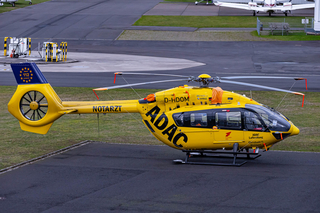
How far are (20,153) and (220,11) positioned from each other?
6625cm

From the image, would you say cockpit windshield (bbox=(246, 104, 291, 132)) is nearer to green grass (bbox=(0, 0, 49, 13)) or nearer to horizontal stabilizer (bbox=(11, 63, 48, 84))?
horizontal stabilizer (bbox=(11, 63, 48, 84))

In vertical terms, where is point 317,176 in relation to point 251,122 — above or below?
below

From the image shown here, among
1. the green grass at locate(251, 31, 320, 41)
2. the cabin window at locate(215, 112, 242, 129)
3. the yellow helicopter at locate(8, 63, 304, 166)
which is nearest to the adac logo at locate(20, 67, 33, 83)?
the yellow helicopter at locate(8, 63, 304, 166)

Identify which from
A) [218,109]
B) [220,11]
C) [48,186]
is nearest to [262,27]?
[220,11]

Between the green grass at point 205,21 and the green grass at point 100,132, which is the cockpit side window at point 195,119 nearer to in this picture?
the green grass at point 100,132

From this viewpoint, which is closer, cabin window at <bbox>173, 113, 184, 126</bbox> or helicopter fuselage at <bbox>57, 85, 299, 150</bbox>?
helicopter fuselage at <bbox>57, 85, 299, 150</bbox>

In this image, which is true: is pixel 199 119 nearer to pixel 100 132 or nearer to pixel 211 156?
pixel 211 156

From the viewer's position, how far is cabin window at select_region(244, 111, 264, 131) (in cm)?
1603

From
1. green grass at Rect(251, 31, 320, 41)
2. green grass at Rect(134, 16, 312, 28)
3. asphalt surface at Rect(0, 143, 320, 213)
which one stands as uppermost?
green grass at Rect(134, 16, 312, 28)

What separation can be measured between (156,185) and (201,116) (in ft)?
11.6

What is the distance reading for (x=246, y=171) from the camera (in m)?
15.8

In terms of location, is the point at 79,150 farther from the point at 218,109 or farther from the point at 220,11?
the point at 220,11

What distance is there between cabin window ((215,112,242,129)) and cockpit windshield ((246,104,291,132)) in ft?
1.98

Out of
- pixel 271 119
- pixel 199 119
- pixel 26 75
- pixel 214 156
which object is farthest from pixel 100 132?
pixel 271 119
